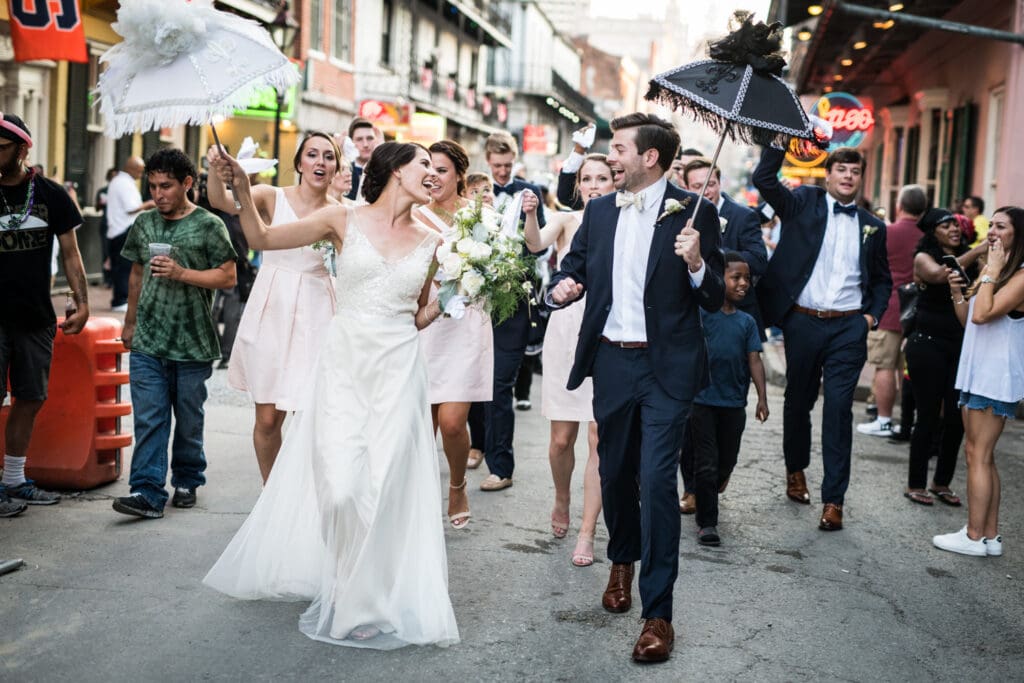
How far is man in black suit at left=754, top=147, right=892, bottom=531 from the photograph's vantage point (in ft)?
25.0

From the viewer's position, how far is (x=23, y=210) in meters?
6.60

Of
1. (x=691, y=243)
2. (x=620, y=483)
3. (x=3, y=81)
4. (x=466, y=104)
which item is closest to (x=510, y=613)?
(x=620, y=483)

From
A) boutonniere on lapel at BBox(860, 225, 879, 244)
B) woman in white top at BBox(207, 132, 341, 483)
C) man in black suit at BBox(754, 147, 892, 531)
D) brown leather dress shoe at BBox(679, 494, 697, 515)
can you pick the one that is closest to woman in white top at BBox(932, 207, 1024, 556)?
man in black suit at BBox(754, 147, 892, 531)

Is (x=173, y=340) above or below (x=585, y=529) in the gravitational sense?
above

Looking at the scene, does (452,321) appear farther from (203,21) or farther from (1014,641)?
(1014,641)

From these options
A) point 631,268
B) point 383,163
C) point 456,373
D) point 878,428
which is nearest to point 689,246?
point 631,268

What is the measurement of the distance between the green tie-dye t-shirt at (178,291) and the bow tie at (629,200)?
2710 mm

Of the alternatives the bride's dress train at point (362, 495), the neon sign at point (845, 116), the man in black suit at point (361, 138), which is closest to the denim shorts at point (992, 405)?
the bride's dress train at point (362, 495)

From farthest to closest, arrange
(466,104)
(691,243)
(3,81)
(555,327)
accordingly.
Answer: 1. (466,104)
2. (3,81)
3. (555,327)
4. (691,243)

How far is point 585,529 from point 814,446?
4.59m

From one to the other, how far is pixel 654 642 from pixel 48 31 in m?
9.05

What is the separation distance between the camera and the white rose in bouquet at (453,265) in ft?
17.7

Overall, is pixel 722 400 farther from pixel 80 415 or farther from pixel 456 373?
pixel 80 415

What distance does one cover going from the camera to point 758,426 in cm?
1105
